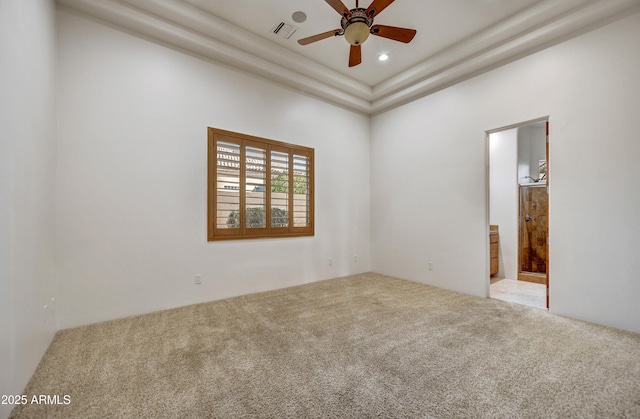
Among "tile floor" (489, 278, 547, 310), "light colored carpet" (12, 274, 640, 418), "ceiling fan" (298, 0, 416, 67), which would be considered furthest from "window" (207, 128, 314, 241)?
"tile floor" (489, 278, 547, 310)

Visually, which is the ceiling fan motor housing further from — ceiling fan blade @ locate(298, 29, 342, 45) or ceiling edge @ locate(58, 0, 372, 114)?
ceiling edge @ locate(58, 0, 372, 114)

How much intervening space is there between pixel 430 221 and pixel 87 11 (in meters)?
5.11

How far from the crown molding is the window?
3.41 ft

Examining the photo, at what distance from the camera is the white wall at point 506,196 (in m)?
4.85

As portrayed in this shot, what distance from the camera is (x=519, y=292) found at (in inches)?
158

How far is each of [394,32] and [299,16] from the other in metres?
1.23

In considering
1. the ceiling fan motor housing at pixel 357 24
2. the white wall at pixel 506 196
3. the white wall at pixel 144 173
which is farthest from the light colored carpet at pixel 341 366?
the ceiling fan motor housing at pixel 357 24

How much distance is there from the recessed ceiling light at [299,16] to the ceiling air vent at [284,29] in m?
0.12

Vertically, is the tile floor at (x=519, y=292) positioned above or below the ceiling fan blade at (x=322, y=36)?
below

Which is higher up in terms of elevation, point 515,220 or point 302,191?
point 302,191

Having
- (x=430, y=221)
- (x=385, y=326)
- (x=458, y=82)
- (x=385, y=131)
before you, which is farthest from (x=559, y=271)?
(x=385, y=131)

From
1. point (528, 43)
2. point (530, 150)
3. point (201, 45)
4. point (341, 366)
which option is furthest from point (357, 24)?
point (530, 150)

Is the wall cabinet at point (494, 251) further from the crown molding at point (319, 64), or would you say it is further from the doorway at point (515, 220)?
the crown molding at point (319, 64)

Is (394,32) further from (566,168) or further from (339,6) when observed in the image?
(566,168)
